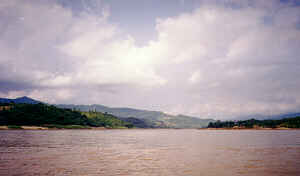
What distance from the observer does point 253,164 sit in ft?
125

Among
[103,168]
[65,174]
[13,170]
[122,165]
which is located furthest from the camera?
[122,165]

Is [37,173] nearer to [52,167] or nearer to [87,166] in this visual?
[52,167]

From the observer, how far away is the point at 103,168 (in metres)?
34.2

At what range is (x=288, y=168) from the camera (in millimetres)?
34781

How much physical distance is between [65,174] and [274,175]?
27486mm

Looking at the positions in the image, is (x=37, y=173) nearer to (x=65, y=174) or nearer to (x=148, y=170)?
(x=65, y=174)

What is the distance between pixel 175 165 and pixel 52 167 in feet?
62.4

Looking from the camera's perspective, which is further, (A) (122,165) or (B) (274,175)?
(A) (122,165)

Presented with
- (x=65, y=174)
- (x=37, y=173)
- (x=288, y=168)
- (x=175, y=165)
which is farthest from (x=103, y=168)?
(x=288, y=168)

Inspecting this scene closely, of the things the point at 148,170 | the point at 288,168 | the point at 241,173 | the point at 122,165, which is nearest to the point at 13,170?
the point at 122,165

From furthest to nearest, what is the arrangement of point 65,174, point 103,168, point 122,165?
point 122,165 < point 103,168 < point 65,174

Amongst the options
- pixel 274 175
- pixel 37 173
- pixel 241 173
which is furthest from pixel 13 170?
pixel 274 175

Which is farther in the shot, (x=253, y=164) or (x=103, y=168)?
(x=253, y=164)

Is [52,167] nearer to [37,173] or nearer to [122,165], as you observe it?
[37,173]
